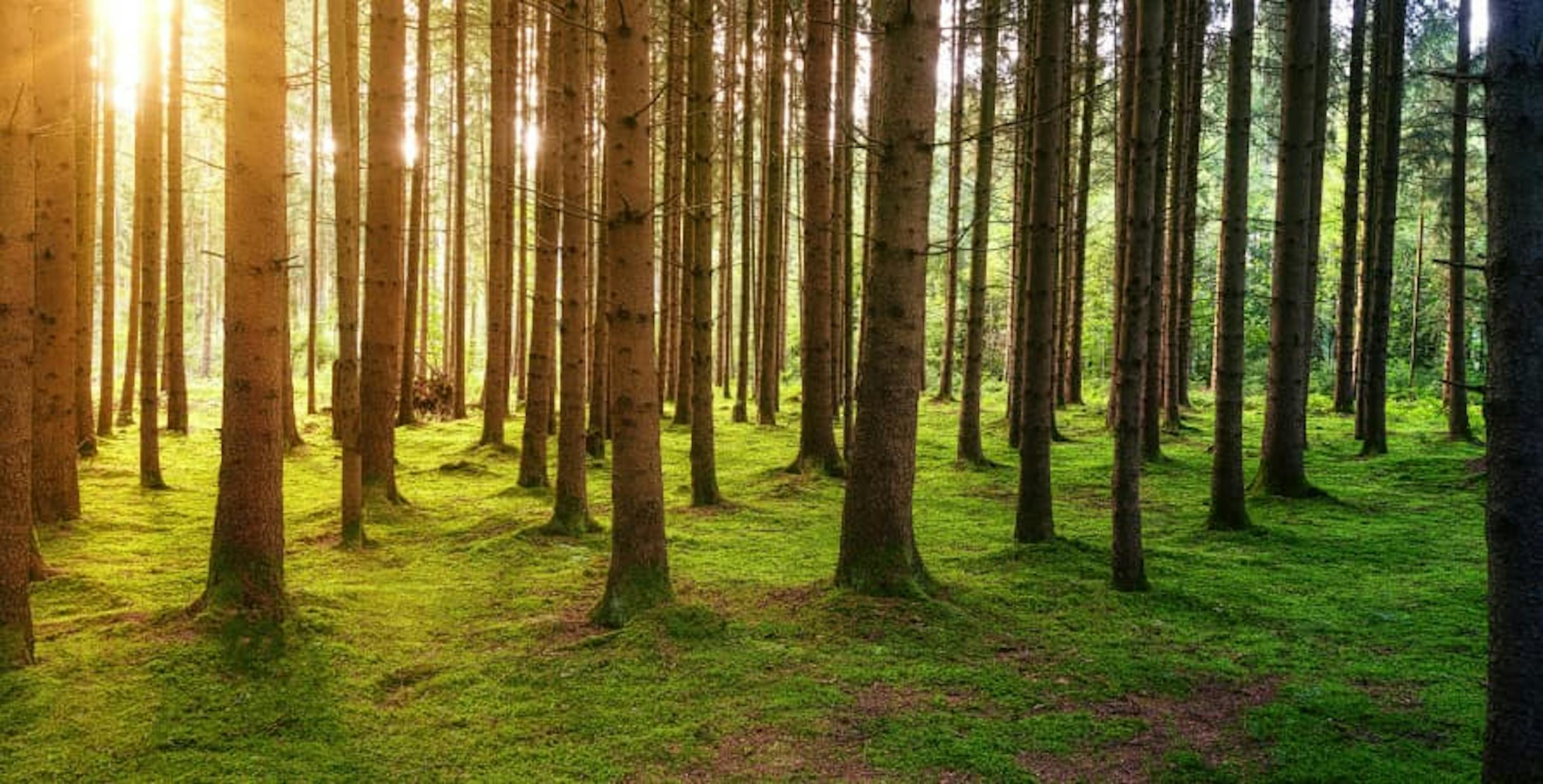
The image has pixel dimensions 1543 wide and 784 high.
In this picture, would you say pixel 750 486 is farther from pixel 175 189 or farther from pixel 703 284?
pixel 175 189

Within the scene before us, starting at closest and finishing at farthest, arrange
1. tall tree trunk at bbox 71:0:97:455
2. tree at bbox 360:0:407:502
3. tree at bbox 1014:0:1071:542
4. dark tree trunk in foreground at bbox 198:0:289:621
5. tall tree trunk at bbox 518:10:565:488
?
dark tree trunk in foreground at bbox 198:0:289:621
tree at bbox 1014:0:1071:542
tree at bbox 360:0:407:502
tall tree trunk at bbox 71:0:97:455
tall tree trunk at bbox 518:10:565:488

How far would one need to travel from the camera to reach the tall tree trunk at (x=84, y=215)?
30.3ft

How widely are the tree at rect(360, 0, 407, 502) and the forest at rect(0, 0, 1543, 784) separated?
0.16 feet

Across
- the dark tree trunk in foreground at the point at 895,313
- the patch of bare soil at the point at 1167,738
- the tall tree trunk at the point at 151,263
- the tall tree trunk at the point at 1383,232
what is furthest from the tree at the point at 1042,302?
the tall tree trunk at the point at 151,263

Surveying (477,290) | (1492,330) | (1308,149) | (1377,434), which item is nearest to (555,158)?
(1308,149)

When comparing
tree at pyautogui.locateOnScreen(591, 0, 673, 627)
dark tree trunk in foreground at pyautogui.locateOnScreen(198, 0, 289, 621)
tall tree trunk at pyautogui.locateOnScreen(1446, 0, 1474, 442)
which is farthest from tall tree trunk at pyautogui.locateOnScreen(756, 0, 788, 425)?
tall tree trunk at pyautogui.locateOnScreen(1446, 0, 1474, 442)

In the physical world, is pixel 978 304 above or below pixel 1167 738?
above

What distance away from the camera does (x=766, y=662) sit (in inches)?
212

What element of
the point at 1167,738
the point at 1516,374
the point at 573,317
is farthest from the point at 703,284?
the point at 1516,374

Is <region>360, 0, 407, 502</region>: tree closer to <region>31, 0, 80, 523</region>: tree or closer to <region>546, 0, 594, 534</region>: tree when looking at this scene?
<region>546, 0, 594, 534</region>: tree

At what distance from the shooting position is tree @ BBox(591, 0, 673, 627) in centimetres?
570

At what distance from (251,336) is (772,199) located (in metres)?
13.2

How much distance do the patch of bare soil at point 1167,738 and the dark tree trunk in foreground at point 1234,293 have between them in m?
4.46

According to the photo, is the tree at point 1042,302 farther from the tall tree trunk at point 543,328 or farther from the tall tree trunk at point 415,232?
the tall tree trunk at point 415,232
